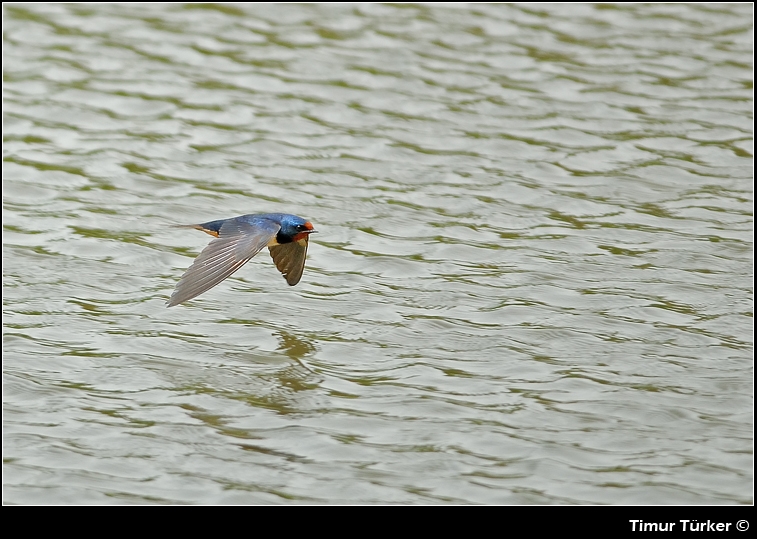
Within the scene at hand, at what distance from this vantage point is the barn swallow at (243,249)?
17.7ft

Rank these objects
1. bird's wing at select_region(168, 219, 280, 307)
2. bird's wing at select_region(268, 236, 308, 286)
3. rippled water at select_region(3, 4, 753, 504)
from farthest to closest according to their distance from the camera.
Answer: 1. bird's wing at select_region(268, 236, 308, 286)
2. bird's wing at select_region(168, 219, 280, 307)
3. rippled water at select_region(3, 4, 753, 504)

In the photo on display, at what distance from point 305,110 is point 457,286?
2.79 metres

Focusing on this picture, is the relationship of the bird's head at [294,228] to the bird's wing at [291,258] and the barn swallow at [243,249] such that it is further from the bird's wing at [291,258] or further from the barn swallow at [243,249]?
the bird's wing at [291,258]

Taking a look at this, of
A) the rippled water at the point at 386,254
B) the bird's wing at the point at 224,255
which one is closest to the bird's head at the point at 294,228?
the bird's wing at the point at 224,255

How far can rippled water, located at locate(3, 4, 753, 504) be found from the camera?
4.65 metres

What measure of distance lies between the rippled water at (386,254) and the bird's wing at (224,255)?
312mm

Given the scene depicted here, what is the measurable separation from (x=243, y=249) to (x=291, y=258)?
25.9 inches

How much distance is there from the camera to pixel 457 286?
628 cm

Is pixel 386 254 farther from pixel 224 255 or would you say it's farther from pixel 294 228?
pixel 224 255

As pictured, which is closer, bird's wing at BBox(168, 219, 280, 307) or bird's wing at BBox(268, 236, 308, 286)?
bird's wing at BBox(168, 219, 280, 307)

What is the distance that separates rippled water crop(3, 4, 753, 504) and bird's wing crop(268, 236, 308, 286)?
105mm

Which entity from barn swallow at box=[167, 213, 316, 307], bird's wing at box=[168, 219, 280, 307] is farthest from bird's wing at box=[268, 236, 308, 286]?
bird's wing at box=[168, 219, 280, 307]

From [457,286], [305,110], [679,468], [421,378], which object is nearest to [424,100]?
[305,110]

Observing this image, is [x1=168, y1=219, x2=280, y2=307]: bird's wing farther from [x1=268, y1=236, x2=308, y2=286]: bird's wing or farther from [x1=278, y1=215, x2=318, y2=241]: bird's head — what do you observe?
[x1=268, y1=236, x2=308, y2=286]: bird's wing
